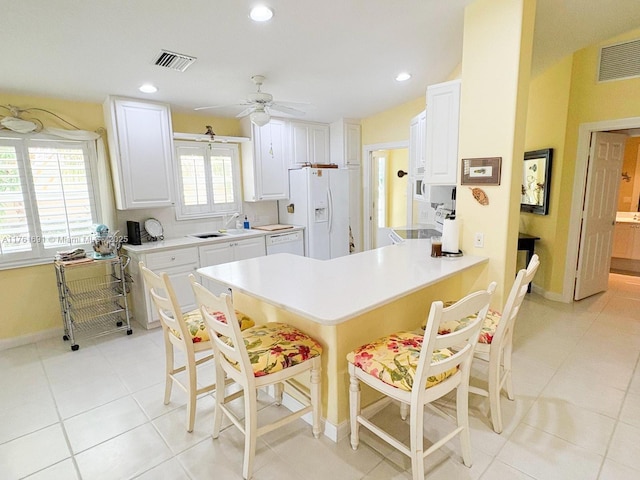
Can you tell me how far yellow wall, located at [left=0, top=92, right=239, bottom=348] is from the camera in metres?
3.27

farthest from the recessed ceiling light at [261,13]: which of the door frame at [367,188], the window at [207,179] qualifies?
the door frame at [367,188]

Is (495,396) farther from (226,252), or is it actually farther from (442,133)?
(226,252)

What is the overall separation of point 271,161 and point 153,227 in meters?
1.78

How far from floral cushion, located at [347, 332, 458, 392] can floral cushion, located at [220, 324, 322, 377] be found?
24 cm

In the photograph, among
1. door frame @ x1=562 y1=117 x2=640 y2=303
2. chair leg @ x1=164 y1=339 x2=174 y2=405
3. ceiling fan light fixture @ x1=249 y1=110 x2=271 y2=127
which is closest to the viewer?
chair leg @ x1=164 y1=339 x2=174 y2=405

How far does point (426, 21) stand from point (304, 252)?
10.3 feet

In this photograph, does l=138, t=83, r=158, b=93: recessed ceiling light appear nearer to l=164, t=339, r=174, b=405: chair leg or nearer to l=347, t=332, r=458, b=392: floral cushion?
l=164, t=339, r=174, b=405: chair leg

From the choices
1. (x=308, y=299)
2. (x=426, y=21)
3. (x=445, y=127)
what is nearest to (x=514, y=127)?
(x=445, y=127)

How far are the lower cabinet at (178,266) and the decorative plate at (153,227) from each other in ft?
1.24

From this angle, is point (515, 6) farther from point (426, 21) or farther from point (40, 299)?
point (40, 299)

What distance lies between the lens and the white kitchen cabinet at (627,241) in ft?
16.8

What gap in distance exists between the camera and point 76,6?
1983mm

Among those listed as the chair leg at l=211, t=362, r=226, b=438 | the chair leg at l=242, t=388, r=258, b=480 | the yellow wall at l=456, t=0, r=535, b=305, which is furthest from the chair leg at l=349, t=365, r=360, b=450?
the yellow wall at l=456, t=0, r=535, b=305

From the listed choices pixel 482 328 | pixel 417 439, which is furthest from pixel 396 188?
pixel 417 439
